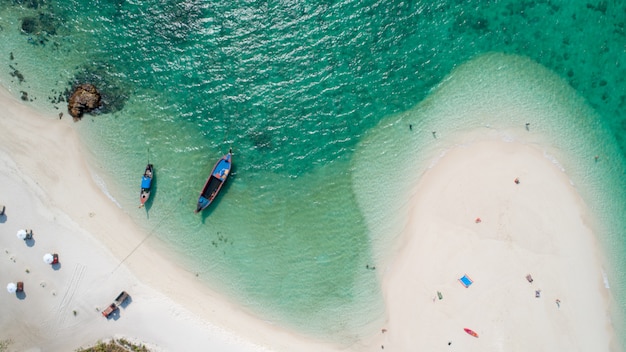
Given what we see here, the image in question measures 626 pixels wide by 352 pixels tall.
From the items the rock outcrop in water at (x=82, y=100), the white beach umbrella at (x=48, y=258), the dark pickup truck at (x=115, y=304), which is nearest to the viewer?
the white beach umbrella at (x=48, y=258)

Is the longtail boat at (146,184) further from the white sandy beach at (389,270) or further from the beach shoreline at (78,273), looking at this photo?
the white sandy beach at (389,270)

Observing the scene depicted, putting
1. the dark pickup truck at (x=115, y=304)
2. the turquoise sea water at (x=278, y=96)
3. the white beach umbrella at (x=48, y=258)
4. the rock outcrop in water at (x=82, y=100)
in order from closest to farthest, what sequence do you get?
the white beach umbrella at (x=48, y=258), the dark pickup truck at (x=115, y=304), the rock outcrop in water at (x=82, y=100), the turquoise sea water at (x=278, y=96)

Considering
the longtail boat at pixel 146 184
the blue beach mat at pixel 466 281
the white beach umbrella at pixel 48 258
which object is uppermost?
the blue beach mat at pixel 466 281

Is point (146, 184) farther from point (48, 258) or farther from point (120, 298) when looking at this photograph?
point (48, 258)

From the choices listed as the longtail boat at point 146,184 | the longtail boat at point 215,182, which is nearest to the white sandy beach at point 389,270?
the longtail boat at point 146,184

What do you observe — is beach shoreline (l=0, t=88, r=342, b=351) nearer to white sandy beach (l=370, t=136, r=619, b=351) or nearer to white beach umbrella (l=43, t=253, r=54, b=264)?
white beach umbrella (l=43, t=253, r=54, b=264)

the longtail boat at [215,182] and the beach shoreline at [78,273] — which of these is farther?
the longtail boat at [215,182]
